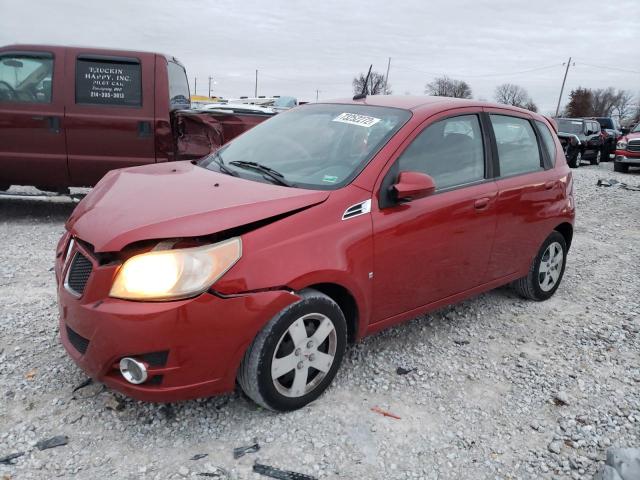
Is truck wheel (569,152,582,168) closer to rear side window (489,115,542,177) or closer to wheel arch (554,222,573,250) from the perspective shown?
wheel arch (554,222,573,250)

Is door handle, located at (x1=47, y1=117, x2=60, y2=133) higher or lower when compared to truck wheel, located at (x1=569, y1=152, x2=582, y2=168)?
higher

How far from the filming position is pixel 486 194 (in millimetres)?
3561

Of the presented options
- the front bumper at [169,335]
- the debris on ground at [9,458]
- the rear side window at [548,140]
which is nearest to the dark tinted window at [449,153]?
the rear side window at [548,140]

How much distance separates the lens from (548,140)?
14.5ft

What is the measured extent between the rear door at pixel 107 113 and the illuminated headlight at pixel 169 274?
14.4 ft

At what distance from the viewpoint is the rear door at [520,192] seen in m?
3.78

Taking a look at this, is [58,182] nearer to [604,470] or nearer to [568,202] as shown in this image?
[568,202]

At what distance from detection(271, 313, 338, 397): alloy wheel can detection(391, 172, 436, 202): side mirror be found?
0.81m

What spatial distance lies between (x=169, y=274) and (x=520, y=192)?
107 inches

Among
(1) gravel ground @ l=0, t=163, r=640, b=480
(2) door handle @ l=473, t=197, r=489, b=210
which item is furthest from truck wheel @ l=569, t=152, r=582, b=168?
(2) door handle @ l=473, t=197, r=489, b=210

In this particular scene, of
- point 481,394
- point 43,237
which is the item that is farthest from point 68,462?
point 43,237

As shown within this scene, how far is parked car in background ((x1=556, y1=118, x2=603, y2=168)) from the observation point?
17516 mm

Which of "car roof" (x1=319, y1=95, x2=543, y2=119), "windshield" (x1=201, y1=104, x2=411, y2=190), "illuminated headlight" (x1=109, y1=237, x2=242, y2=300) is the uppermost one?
"car roof" (x1=319, y1=95, x2=543, y2=119)

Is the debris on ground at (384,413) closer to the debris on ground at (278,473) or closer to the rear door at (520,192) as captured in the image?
the debris on ground at (278,473)
